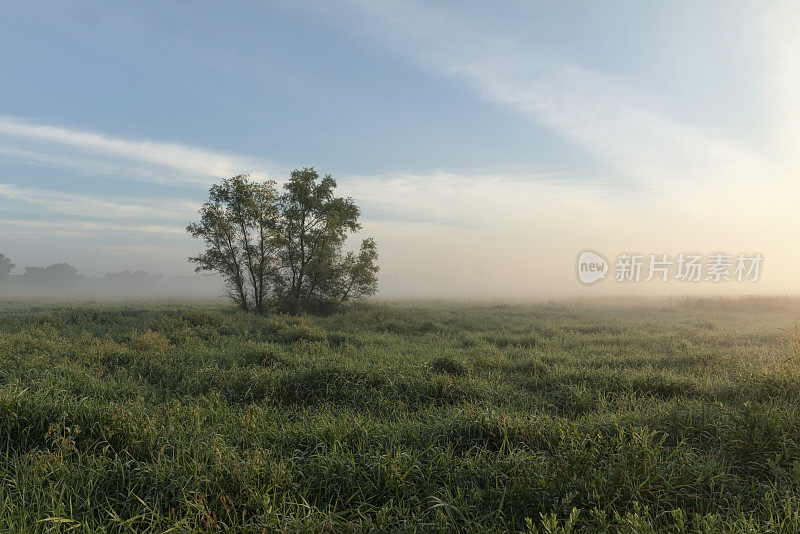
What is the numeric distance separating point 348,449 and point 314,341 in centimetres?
819

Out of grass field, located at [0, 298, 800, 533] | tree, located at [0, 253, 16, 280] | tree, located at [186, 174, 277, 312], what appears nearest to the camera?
grass field, located at [0, 298, 800, 533]

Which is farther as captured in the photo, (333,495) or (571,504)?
(333,495)

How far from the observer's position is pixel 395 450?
428cm

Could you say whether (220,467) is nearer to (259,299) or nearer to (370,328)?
(370,328)

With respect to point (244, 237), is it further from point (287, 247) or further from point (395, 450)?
point (395, 450)

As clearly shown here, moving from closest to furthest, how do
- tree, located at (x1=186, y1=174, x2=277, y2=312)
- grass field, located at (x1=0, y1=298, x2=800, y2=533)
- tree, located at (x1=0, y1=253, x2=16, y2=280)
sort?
1. grass field, located at (x1=0, y1=298, x2=800, y2=533)
2. tree, located at (x1=186, y1=174, x2=277, y2=312)
3. tree, located at (x1=0, y1=253, x2=16, y2=280)

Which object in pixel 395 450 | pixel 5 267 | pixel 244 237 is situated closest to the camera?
pixel 395 450

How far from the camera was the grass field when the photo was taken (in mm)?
3283

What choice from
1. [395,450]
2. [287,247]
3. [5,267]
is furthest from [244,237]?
[5,267]

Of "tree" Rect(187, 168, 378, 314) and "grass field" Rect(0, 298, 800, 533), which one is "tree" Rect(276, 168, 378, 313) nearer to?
"tree" Rect(187, 168, 378, 314)

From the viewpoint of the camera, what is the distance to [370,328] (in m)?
16.2

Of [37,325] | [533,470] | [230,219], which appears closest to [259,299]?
[230,219]

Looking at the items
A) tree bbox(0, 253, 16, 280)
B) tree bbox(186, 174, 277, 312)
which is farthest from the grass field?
tree bbox(0, 253, 16, 280)

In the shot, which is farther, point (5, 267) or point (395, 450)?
point (5, 267)
